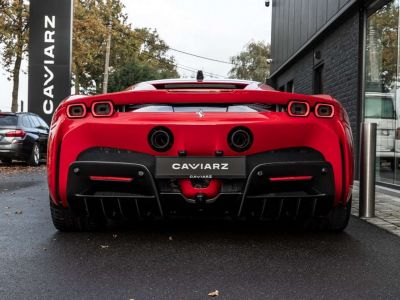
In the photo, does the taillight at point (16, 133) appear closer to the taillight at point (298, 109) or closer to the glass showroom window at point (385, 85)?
the glass showroom window at point (385, 85)

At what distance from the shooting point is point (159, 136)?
12.4 feet

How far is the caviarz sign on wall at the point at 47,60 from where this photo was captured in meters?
20.7

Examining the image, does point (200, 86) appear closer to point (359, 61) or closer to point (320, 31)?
point (359, 61)

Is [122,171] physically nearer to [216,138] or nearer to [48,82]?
[216,138]

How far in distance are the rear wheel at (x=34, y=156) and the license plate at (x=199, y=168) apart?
10870 millimetres

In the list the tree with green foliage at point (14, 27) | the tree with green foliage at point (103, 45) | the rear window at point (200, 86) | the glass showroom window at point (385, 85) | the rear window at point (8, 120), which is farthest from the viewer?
the tree with green foliage at point (103, 45)

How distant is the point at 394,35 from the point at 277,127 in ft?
18.3

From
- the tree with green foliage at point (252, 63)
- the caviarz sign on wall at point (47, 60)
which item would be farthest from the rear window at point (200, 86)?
the tree with green foliage at point (252, 63)

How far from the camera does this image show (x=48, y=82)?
68.0ft

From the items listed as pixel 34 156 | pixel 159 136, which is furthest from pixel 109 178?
pixel 34 156

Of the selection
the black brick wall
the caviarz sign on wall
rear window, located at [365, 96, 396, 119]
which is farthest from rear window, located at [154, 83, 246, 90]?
the caviarz sign on wall

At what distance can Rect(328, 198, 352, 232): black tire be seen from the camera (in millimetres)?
4312

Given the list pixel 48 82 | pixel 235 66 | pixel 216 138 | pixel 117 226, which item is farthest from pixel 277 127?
pixel 235 66

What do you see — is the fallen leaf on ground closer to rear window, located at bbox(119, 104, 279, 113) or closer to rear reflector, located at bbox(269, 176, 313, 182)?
rear reflector, located at bbox(269, 176, 313, 182)
